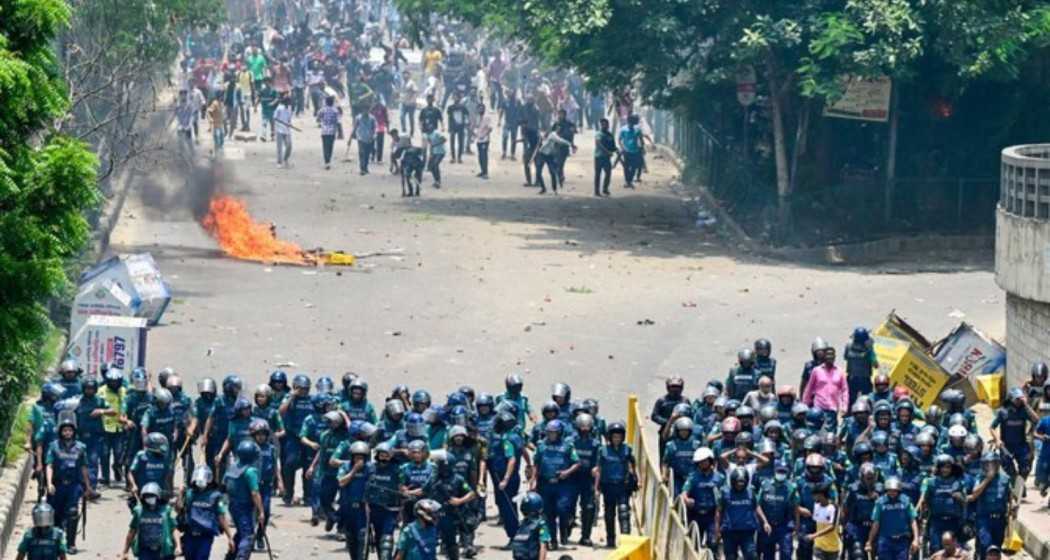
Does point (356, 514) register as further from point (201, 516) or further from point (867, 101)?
point (867, 101)

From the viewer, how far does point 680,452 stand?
2256 centimetres

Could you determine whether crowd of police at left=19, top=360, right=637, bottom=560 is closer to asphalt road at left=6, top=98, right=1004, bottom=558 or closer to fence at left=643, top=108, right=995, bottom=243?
asphalt road at left=6, top=98, right=1004, bottom=558

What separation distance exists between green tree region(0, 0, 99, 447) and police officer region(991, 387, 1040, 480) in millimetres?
10049

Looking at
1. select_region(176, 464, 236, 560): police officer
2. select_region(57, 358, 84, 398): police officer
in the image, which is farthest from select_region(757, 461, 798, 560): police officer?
select_region(57, 358, 84, 398): police officer

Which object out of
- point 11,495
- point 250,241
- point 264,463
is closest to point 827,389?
point 264,463

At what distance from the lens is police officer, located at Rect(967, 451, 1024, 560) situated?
2156cm

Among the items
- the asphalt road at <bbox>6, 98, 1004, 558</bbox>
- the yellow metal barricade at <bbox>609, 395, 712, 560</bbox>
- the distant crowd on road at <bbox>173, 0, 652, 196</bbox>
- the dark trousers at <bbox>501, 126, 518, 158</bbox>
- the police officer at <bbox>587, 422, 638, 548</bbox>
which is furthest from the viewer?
the dark trousers at <bbox>501, 126, 518, 158</bbox>

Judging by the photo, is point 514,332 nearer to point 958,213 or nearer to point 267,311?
point 267,311

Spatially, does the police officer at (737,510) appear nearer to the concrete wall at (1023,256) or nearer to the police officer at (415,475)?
the police officer at (415,475)

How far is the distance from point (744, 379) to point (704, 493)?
4012mm

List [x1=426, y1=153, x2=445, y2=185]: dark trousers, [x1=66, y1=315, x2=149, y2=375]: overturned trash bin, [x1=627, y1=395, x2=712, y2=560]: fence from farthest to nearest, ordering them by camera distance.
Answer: [x1=426, y1=153, x2=445, y2=185]: dark trousers → [x1=66, y1=315, x2=149, y2=375]: overturned trash bin → [x1=627, y1=395, x2=712, y2=560]: fence

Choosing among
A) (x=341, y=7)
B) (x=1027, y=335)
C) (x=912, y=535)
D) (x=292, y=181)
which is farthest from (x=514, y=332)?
(x=341, y=7)

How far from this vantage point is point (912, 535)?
2098cm

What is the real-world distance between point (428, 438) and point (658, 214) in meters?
19.2
